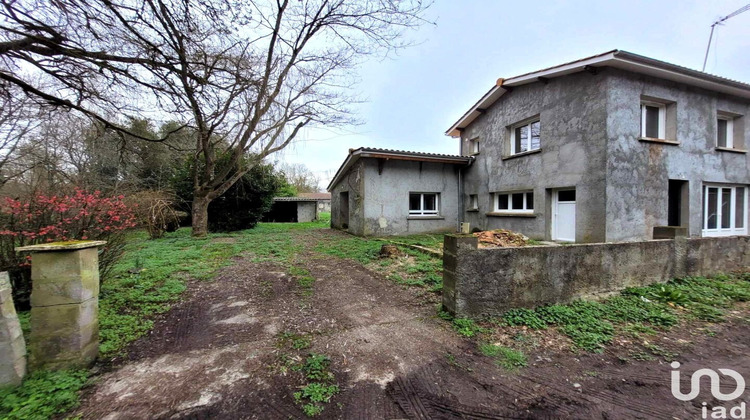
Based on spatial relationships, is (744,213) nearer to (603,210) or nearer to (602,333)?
(603,210)

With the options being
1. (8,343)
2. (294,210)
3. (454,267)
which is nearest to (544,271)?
(454,267)

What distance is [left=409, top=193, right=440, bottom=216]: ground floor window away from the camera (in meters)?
11.7

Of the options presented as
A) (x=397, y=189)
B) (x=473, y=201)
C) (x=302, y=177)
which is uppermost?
(x=302, y=177)

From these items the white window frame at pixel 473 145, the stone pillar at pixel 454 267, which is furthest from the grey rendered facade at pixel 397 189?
the stone pillar at pixel 454 267

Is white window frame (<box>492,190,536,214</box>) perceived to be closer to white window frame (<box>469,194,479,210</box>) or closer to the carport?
white window frame (<box>469,194,479,210</box>)

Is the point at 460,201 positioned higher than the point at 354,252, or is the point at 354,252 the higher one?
the point at 460,201

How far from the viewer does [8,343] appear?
197cm

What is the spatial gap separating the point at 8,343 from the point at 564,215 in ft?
35.5

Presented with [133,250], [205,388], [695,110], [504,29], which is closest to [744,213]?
[695,110]

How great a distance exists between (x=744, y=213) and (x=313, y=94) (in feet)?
53.7

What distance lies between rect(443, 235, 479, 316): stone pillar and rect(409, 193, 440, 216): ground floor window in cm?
815

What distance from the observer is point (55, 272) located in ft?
7.21

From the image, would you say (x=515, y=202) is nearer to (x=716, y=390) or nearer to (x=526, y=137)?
(x=526, y=137)

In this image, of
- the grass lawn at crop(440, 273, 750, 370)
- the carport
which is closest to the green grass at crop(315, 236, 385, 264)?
the grass lawn at crop(440, 273, 750, 370)
